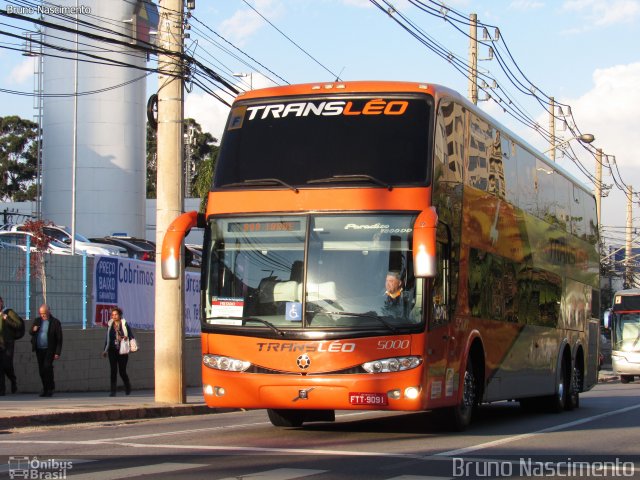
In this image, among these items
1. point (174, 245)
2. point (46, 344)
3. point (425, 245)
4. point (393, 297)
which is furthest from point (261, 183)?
point (46, 344)

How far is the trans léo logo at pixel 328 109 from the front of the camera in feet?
43.0

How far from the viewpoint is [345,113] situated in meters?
13.2

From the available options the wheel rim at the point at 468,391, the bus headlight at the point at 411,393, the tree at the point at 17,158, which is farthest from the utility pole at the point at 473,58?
the tree at the point at 17,158

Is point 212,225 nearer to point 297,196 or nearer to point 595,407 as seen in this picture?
point 297,196

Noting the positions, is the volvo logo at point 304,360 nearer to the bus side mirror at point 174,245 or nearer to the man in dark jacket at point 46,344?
the bus side mirror at point 174,245

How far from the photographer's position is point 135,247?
39781 mm

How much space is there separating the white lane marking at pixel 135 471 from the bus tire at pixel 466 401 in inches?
178

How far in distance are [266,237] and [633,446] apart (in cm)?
486

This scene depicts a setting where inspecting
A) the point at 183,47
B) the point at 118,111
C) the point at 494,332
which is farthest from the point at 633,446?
the point at 118,111

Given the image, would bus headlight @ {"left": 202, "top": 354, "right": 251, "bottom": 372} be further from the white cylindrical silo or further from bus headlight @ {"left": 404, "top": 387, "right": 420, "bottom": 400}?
the white cylindrical silo

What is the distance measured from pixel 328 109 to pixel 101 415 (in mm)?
6769

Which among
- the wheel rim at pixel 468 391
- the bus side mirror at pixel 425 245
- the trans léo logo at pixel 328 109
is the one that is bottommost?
the wheel rim at pixel 468 391

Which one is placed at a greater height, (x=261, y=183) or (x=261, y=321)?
(x=261, y=183)

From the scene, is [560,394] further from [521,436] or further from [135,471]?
[135,471]
